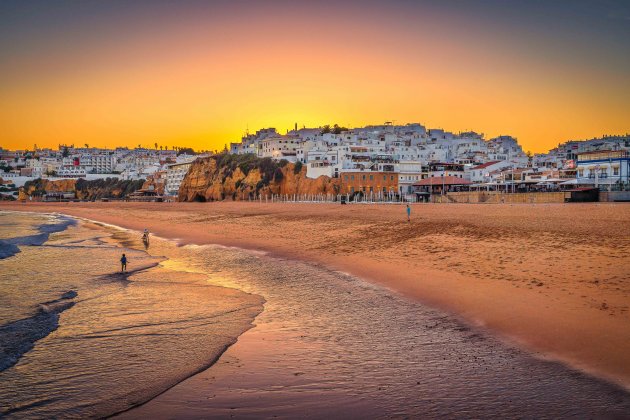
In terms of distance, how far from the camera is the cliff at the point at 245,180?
90181mm

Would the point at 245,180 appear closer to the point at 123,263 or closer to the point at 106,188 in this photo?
the point at 123,263

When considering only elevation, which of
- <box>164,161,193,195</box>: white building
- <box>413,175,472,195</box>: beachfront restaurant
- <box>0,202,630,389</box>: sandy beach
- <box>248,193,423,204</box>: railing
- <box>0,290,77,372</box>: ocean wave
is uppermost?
<box>164,161,193,195</box>: white building

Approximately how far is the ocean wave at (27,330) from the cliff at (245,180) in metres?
72.1

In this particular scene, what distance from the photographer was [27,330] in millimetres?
9391

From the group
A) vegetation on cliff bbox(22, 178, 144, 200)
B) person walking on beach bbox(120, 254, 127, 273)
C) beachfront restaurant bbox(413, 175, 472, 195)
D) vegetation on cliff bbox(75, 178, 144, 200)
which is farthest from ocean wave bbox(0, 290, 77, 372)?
vegetation on cliff bbox(22, 178, 144, 200)

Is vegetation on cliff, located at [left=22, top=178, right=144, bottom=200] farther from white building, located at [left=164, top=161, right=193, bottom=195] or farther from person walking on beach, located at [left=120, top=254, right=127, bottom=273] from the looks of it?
person walking on beach, located at [left=120, top=254, right=127, bottom=273]

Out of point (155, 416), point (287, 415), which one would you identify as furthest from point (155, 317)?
point (287, 415)

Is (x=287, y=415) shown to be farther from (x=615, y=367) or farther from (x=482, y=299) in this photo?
(x=482, y=299)

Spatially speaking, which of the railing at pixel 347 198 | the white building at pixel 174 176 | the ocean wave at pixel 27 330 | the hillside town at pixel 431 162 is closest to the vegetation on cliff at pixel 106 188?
the hillside town at pixel 431 162

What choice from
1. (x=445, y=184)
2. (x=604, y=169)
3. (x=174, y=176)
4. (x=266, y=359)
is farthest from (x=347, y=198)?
(x=174, y=176)

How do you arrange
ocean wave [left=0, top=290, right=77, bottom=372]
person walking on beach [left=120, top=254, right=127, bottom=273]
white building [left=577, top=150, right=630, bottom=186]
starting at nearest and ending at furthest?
ocean wave [left=0, top=290, right=77, bottom=372], person walking on beach [left=120, top=254, right=127, bottom=273], white building [left=577, top=150, right=630, bottom=186]

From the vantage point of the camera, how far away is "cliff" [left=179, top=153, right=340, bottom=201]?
90181mm

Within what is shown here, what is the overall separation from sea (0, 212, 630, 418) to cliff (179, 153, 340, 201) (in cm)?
7122

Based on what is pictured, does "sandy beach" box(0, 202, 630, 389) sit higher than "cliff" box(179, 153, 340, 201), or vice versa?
"cliff" box(179, 153, 340, 201)
